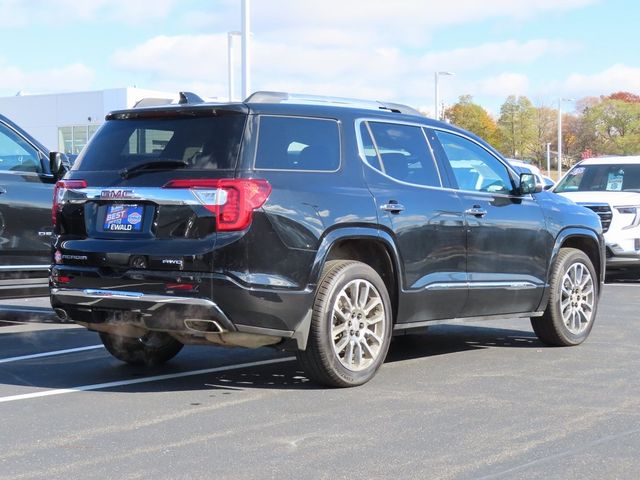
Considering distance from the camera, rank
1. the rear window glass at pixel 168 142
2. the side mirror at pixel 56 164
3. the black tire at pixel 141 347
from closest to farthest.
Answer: the rear window glass at pixel 168 142 < the black tire at pixel 141 347 < the side mirror at pixel 56 164

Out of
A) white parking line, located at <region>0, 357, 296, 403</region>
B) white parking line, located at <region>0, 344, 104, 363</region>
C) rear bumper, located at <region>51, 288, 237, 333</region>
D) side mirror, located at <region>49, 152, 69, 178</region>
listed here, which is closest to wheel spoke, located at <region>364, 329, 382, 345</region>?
rear bumper, located at <region>51, 288, 237, 333</region>

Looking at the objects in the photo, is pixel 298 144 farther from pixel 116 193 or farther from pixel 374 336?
pixel 374 336

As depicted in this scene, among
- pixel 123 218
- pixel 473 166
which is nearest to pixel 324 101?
pixel 473 166

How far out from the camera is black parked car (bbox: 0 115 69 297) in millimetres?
9344

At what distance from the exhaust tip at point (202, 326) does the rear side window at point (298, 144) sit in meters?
1.01

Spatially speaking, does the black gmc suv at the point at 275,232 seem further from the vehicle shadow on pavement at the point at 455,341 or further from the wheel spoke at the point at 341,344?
the vehicle shadow on pavement at the point at 455,341

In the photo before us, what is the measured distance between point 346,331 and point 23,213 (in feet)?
13.5

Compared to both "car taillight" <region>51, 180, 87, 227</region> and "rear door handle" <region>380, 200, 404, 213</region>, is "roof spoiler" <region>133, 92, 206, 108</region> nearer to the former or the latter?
"car taillight" <region>51, 180, 87, 227</region>

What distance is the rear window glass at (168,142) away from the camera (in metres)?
6.38

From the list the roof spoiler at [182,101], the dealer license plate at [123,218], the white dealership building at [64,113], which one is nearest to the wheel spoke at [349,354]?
the dealer license plate at [123,218]

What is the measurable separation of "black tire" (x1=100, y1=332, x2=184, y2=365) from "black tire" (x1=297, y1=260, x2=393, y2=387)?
1455 mm

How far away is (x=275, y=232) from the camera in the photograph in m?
6.26

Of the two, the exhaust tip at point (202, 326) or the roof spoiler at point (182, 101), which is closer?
the exhaust tip at point (202, 326)

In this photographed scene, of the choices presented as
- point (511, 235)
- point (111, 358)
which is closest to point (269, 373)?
point (111, 358)
